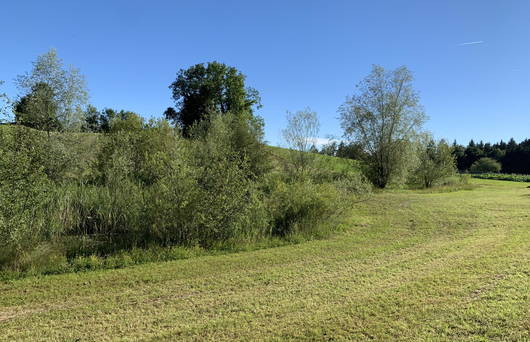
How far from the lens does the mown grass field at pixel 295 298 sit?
366 centimetres

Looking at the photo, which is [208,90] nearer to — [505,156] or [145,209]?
[145,209]

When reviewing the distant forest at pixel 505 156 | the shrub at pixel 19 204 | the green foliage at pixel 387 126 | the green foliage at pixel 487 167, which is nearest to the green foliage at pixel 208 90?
the green foliage at pixel 387 126

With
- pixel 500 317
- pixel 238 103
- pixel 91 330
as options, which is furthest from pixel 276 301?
pixel 238 103

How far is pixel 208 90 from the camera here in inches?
1623

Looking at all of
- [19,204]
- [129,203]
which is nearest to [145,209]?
[129,203]

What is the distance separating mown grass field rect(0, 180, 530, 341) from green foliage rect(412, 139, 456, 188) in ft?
71.7

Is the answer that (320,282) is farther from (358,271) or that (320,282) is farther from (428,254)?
(428,254)

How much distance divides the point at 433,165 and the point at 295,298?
94.2 feet

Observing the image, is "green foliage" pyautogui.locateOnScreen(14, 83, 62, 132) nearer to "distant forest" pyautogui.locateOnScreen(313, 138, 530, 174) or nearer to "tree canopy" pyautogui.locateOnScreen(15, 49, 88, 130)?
"tree canopy" pyautogui.locateOnScreen(15, 49, 88, 130)

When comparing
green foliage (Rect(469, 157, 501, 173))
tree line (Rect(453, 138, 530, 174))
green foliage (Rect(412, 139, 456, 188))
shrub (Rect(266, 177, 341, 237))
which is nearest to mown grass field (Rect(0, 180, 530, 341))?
shrub (Rect(266, 177, 341, 237))

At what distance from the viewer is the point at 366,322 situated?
152 inches

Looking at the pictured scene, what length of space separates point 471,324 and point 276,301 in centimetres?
265

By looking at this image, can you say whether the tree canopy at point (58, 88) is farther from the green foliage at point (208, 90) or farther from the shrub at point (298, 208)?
the green foliage at point (208, 90)

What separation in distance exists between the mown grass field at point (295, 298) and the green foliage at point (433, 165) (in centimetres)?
2187
